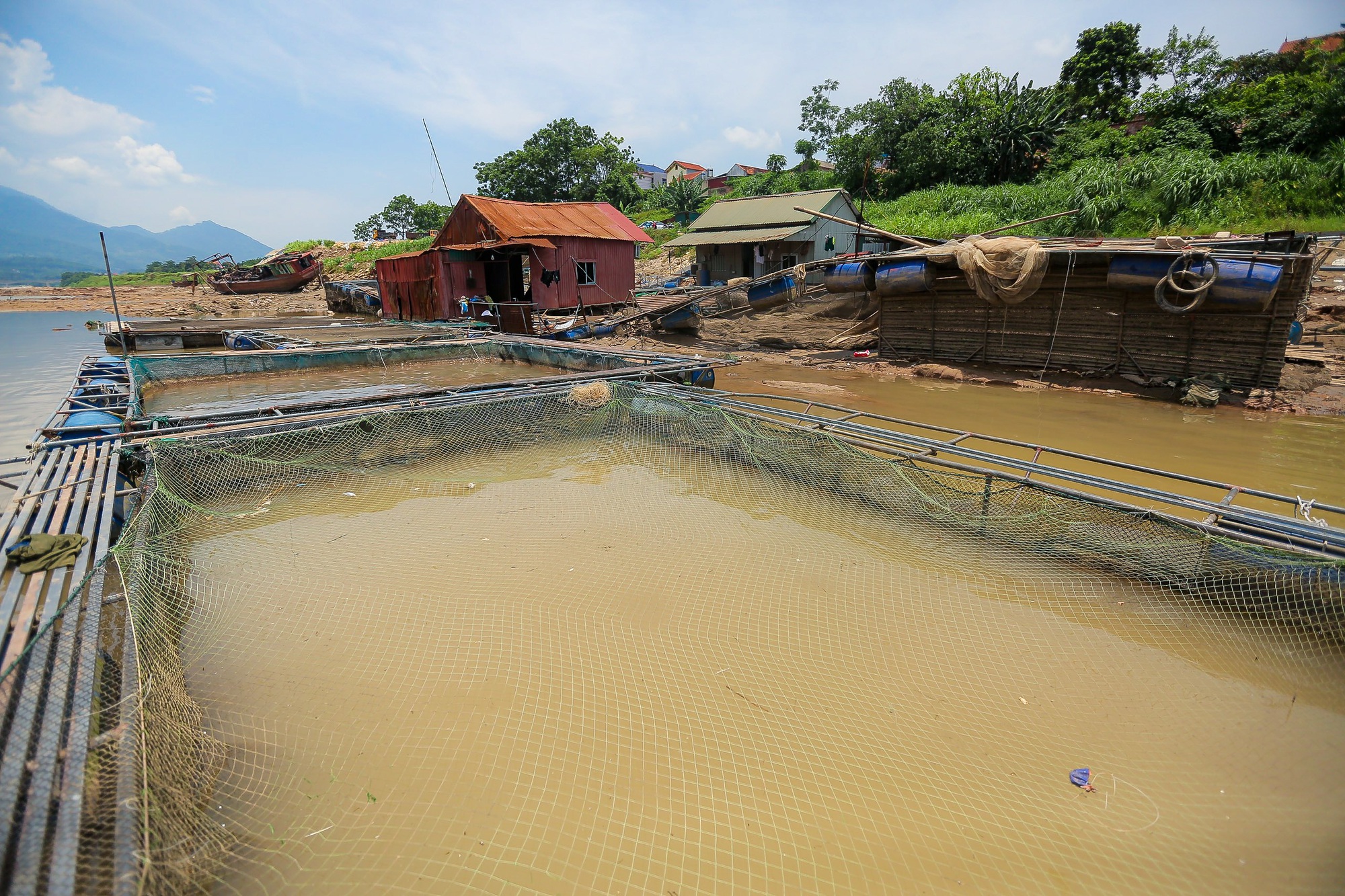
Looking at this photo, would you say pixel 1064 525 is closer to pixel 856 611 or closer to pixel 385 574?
pixel 856 611

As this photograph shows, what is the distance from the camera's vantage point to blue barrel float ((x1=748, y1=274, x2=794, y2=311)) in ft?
40.8

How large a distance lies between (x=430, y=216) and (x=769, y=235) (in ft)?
124

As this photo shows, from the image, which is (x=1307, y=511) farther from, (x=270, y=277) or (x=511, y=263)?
(x=270, y=277)

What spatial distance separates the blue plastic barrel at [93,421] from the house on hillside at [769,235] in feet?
60.7

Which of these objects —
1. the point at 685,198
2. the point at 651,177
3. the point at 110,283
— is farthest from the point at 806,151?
the point at 110,283

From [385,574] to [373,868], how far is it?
2038 millimetres

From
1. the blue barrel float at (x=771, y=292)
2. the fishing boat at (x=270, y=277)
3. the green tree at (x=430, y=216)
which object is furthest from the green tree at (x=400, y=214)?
the blue barrel float at (x=771, y=292)

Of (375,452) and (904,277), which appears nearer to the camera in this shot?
(375,452)

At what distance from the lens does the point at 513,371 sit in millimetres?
10227

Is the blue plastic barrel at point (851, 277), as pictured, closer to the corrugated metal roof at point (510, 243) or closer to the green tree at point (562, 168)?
the corrugated metal roof at point (510, 243)

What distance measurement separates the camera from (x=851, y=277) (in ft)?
37.1

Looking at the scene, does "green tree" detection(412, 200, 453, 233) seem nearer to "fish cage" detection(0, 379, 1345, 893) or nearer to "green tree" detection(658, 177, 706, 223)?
"green tree" detection(658, 177, 706, 223)

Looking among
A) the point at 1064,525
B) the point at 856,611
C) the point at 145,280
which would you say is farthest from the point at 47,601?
the point at 145,280

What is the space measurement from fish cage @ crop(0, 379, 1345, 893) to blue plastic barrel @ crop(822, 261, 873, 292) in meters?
7.17
